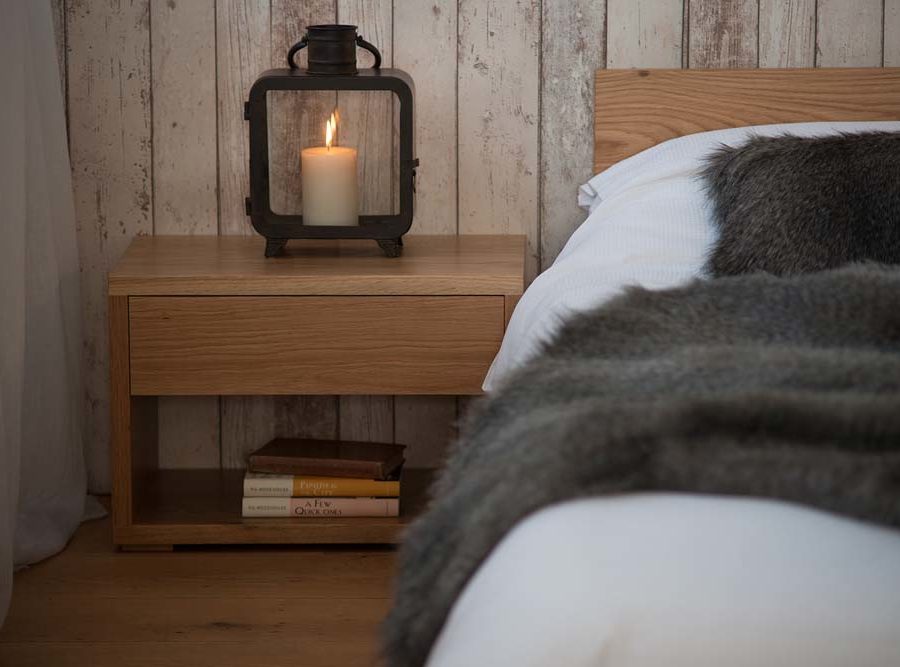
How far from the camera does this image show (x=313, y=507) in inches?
81.0

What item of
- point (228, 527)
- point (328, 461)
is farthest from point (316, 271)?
point (228, 527)

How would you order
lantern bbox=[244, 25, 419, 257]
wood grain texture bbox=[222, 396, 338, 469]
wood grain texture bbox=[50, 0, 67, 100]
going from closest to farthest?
lantern bbox=[244, 25, 419, 257], wood grain texture bbox=[50, 0, 67, 100], wood grain texture bbox=[222, 396, 338, 469]

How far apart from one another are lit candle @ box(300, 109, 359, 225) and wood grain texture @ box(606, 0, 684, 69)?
564mm

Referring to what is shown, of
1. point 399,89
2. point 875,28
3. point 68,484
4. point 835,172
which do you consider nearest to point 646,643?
point 835,172

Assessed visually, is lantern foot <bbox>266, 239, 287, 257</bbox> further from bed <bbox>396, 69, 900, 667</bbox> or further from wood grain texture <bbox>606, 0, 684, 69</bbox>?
bed <bbox>396, 69, 900, 667</bbox>

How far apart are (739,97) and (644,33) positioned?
216 mm

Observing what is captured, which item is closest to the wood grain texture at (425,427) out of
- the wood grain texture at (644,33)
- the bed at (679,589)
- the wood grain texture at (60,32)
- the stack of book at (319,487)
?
the stack of book at (319,487)

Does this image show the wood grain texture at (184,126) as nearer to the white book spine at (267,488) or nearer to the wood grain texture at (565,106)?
the white book spine at (267,488)


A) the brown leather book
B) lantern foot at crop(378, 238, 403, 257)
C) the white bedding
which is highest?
lantern foot at crop(378, 238, 403, 257)

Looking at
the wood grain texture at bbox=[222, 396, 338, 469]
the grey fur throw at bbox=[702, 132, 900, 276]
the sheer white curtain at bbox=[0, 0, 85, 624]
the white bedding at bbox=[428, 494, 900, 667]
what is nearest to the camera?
the white bedding at bbox=[428, 494, 900, 667]

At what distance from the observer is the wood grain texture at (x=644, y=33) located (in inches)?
87.8

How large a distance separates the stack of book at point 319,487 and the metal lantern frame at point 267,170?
1.21 ft

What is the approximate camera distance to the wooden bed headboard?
2217mm

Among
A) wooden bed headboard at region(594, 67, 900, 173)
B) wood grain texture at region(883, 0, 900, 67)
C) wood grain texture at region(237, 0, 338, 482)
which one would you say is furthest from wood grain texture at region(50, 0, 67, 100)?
wood grain texture at region(883, 0, 900, 67)
